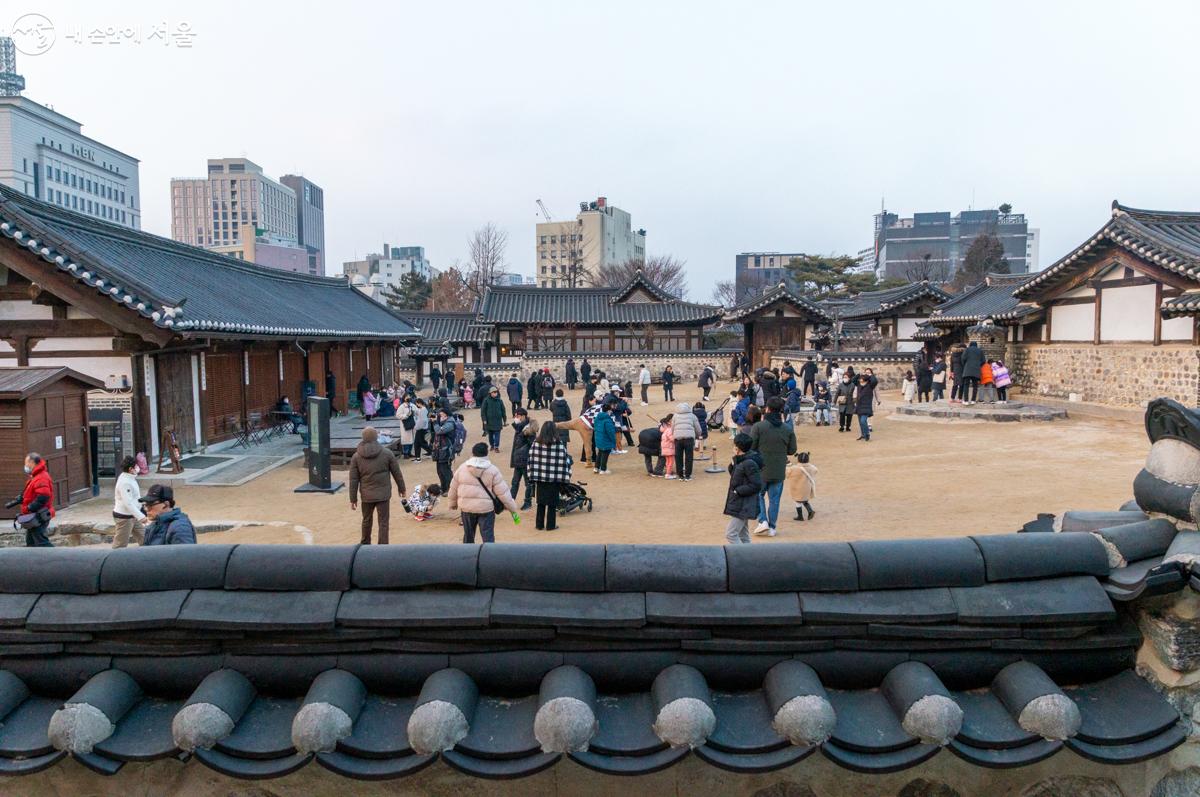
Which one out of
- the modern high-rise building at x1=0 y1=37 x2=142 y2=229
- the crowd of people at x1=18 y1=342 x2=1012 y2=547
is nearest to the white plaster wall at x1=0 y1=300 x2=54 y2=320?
the crowd of people at x1=18 y1=342 x2=1012 y2=547

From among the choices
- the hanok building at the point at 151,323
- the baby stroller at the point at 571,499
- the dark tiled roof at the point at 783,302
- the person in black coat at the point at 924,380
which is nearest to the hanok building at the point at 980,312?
the person in black coat at the point at 924,380

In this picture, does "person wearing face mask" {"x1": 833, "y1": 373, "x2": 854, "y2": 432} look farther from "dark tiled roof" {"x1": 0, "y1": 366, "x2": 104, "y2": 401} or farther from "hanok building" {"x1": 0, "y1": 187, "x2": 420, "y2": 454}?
"dark tiled roof" {"x1": 0, "y1": 366, "x2": 104, "y2": 401}

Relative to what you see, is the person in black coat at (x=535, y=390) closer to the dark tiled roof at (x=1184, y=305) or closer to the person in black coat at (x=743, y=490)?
the dark tiled roof at (x=1184, y=305)

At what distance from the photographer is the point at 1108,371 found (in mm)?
22781

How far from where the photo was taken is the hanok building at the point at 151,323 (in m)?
14.1

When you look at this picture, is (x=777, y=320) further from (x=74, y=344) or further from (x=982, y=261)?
(x=74, y=344)

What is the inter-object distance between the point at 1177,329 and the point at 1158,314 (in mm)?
647

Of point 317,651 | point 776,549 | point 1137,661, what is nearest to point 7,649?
point 317,651

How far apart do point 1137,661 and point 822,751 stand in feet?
4.24

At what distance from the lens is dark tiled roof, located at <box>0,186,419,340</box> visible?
551 inches

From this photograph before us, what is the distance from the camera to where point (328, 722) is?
8.57 ft

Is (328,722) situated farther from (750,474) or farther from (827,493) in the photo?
(827,493)

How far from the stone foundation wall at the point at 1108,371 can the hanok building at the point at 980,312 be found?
0.99 m

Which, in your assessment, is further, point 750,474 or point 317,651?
point 750,474
